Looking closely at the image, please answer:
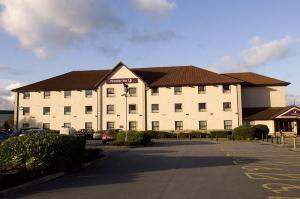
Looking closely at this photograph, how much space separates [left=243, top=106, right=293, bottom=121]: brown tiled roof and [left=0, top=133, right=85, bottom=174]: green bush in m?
47.0

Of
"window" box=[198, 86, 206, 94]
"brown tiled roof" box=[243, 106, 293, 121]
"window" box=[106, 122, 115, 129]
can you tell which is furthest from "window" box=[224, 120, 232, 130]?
"window" box=[106, 122, 115, 129]

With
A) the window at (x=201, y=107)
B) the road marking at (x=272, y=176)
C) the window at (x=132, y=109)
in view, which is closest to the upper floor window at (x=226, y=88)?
the window at (x=201, y=107)

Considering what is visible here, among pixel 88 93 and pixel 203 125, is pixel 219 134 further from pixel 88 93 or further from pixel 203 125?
pixel 88 93

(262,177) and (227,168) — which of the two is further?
(227,168)

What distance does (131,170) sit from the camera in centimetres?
1638

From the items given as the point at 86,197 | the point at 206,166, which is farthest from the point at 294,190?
the point at 206,166

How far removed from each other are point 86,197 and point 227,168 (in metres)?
7.96

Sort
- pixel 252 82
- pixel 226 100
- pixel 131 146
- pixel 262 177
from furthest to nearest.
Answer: pixel 252 82 < pixel 226 100 < pixel 131 146 < pixel 262 177

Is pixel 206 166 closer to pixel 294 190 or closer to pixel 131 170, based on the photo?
pixel 131 170

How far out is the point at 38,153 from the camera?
14.2 metres

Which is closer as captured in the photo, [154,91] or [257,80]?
[154,91]

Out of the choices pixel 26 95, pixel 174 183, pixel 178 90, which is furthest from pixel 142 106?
pixel 174 183

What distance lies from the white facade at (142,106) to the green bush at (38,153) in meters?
47.2

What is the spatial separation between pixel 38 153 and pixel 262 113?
51750mm
